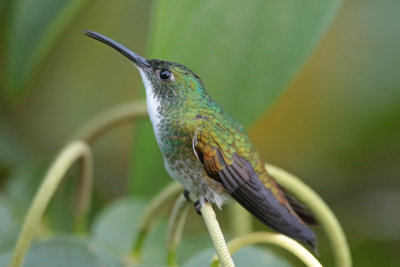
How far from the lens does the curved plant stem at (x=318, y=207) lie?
37.9 inches

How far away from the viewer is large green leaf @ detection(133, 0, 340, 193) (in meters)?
1.24

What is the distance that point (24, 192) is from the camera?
173 centimetres

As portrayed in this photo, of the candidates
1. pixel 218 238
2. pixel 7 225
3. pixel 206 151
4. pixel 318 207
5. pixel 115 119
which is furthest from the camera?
pixel 7 225

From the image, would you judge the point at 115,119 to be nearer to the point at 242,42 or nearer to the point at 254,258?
the point at 242,42

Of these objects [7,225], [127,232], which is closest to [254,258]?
[127,232]

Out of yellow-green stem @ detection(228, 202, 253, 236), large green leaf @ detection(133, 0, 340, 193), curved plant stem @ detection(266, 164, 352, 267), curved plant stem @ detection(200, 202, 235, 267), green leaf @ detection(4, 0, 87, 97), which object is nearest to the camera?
curved plant stem @ detection(200, 202, 235, 267)

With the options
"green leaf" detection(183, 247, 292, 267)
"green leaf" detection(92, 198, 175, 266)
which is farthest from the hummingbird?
"green leaf" detection(92, 198, 175, 266)

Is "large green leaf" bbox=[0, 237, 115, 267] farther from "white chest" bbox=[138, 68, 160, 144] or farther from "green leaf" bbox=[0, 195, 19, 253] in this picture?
"green leaf" bbox=[0, 195, 19, 253]

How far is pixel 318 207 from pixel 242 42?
0.47 m

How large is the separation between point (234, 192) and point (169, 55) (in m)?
0.46

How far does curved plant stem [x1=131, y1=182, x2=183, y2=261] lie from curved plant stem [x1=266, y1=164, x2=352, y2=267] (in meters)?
0.16

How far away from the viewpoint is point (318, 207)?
3.15 ft

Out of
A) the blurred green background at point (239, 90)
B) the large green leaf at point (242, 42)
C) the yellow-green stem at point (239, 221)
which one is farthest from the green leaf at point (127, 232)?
the large green leaf at point (242, 42)

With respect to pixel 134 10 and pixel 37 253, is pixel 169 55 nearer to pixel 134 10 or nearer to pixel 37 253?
pixel 37 253
